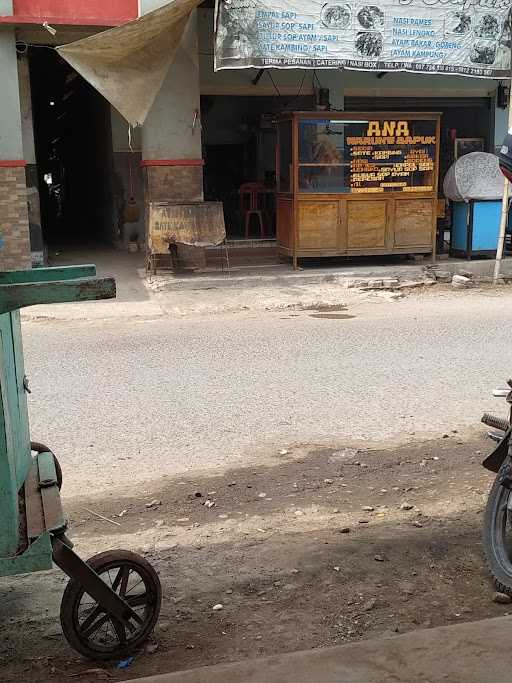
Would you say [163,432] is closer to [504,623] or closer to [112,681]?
[112,681]

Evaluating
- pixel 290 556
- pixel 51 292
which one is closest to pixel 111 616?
pixel 290 556

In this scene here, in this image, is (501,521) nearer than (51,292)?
No

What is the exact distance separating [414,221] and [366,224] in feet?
2.78

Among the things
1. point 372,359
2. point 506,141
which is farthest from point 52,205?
point 506,141

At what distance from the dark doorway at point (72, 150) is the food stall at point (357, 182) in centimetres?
554

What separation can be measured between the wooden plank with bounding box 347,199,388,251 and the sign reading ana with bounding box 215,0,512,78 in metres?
2.08

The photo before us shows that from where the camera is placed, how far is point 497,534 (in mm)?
3574

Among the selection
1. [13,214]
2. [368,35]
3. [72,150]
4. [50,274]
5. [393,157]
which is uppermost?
[368,35]

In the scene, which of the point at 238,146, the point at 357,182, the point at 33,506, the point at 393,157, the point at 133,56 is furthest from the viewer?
the point at 238,146

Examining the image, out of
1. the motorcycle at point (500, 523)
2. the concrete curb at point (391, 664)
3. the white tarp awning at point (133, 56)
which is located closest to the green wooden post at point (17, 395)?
the concrete curb at point (391, 664)

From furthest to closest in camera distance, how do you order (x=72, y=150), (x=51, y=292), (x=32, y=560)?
Answer: (x=72, y=150)
(x=32, y=560)
(x=51, y=292)

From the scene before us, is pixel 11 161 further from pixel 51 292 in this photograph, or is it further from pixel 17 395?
pixel 51 292

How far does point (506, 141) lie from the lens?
3.87 metres

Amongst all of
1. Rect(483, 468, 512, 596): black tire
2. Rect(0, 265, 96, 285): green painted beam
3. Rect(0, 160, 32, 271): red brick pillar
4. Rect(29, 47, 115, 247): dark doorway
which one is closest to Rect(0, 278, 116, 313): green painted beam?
Rect(0, 265, 96, 285): green painted beam
